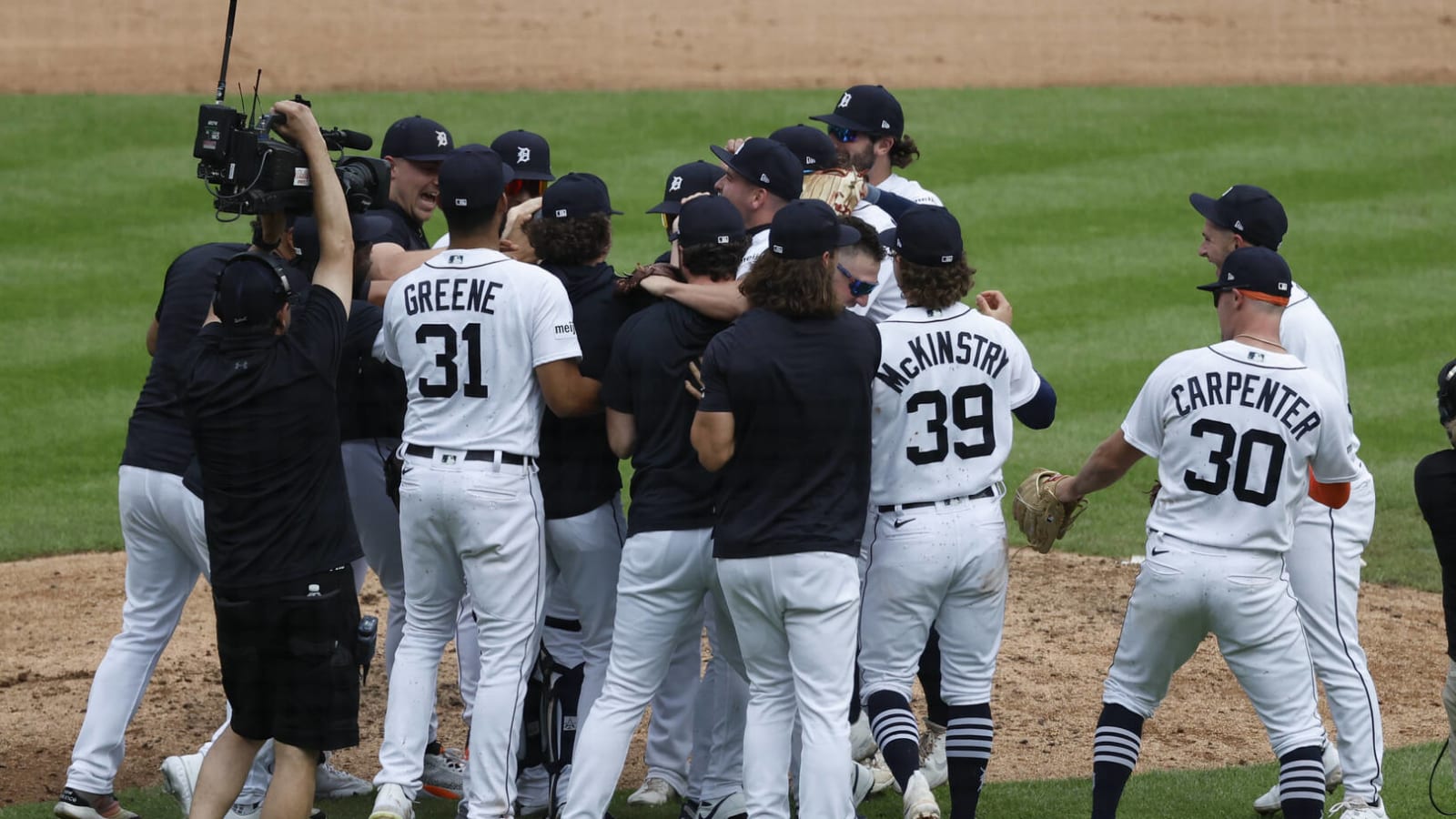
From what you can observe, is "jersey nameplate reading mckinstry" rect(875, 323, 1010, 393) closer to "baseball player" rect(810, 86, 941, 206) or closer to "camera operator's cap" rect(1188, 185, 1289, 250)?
"camera operator's cap" rect(1188, 185, 1289, 250)

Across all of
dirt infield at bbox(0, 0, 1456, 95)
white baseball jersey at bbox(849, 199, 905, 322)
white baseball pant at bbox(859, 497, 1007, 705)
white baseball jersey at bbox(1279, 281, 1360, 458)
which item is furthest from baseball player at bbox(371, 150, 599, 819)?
dirt infield at bbox(0, 0, 1456, 95)

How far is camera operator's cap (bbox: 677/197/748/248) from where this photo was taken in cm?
471

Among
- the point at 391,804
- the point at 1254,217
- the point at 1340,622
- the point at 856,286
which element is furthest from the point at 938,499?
the point at 391,804

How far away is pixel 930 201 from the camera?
20.9 feet

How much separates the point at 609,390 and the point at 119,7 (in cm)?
1853

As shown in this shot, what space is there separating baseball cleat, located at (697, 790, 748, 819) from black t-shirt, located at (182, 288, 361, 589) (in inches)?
53.5

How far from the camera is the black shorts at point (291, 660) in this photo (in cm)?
464

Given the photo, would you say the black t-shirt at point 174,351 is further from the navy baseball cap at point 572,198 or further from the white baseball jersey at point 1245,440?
the white baseball jersey at point 1245,440

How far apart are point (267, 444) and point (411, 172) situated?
1660 millimetres

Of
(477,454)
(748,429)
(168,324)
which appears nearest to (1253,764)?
(748,429)

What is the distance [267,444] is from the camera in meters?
4.59

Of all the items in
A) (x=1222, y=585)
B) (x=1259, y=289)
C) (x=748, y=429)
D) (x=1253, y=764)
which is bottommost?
(x=1253, y=764)

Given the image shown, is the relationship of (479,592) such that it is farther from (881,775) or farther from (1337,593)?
(1337,593)

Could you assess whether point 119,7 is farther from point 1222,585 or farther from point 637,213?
point 1222,585
